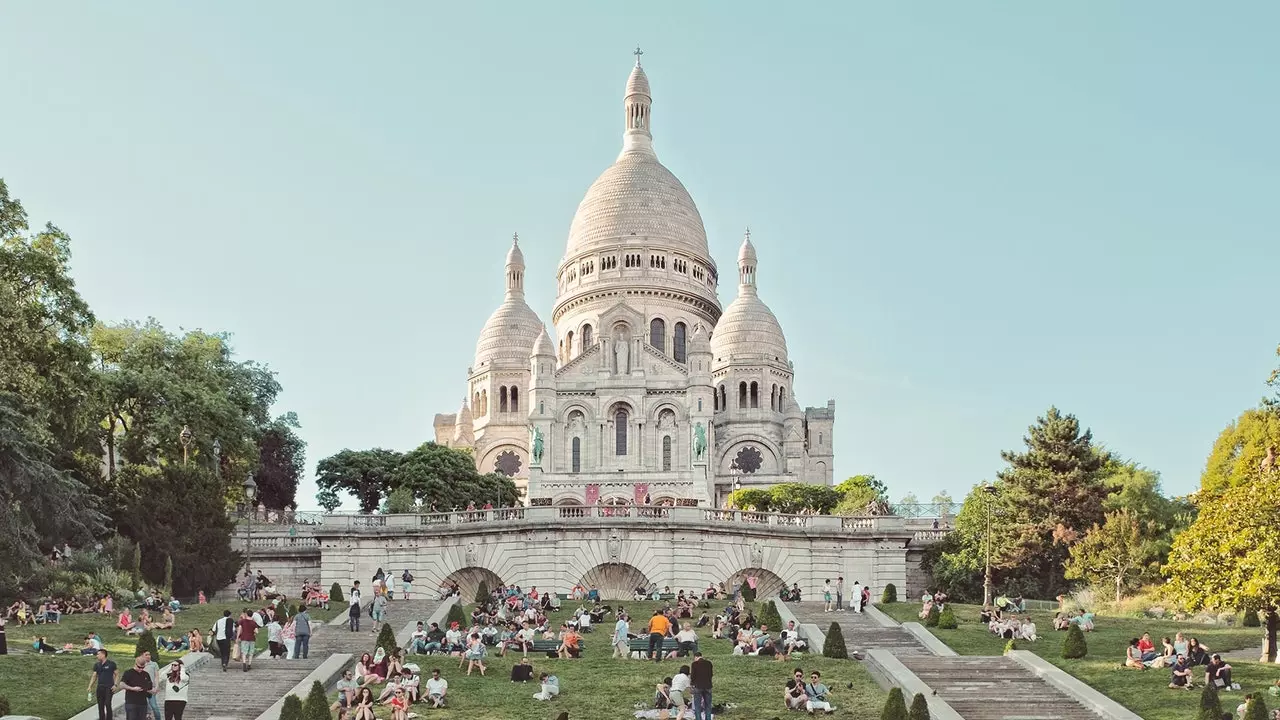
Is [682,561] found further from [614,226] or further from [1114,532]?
[614,226]

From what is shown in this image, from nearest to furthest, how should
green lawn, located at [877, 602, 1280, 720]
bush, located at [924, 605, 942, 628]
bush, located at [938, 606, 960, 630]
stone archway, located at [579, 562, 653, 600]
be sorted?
green lawn, located at [877, 602, 1280, 720] → bush, located at [938, 606, 960, 630] → bush, located at [924, 605, 942, 628] → stone archway, located at [579, 562, 653, 600]

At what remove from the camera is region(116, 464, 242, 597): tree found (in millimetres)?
46250

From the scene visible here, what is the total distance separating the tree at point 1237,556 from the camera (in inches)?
1178

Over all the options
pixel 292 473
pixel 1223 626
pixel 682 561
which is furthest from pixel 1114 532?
pixel 292 473

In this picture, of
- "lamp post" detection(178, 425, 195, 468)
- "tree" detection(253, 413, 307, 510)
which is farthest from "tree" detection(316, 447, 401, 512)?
"lamp post" detection(178, 425, 195, 468)

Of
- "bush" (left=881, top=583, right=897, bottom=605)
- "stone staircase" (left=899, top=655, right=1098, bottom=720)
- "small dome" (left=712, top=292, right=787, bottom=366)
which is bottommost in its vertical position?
"stone staircase" (left=899, top=655, right=1098, bottom=720)

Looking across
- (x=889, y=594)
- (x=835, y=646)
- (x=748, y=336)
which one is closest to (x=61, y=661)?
(x=835, y=646)

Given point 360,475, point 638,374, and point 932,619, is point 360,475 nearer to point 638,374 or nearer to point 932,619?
point 638,374

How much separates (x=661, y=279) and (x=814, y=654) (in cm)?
7452

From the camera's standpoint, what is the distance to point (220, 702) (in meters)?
27.4

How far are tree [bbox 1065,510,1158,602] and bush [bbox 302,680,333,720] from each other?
31.3 meters

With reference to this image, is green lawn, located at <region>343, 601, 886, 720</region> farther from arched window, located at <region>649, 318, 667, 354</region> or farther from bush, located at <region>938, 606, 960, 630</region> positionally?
arched window, located at <region>649, 318, 667, 354</region>

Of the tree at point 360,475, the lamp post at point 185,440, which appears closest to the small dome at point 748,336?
the tree at point 360,475

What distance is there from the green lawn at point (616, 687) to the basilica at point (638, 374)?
159 ft
